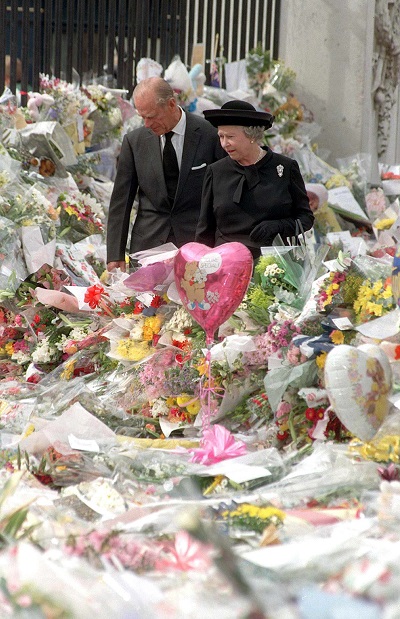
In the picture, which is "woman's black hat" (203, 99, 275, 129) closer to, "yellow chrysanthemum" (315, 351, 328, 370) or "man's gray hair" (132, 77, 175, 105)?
"man's gray hair" (132, 77, 175, 105)

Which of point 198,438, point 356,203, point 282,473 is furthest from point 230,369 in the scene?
point 356,203

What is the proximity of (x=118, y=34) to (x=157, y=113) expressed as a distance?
4880 millimetres

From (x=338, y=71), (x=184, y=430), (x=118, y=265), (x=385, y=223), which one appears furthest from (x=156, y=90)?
(x=338, y=71)

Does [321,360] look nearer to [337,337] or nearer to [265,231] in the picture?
[337,337]

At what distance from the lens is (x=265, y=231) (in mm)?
4500

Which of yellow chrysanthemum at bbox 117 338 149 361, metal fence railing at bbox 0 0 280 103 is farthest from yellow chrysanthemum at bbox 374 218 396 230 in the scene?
yellow chrysanthemum at bbox 117 338 149 361

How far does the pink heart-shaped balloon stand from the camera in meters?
3.70

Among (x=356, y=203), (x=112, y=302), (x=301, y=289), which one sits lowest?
(x=356, y=203)

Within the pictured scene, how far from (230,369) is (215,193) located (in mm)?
1008

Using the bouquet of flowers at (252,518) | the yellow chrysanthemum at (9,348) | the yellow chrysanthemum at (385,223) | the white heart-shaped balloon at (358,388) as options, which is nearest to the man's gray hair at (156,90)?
the yellow chrysanthemum at (9,348)

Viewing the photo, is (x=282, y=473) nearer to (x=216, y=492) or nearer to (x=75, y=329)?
(x=216, y=492)

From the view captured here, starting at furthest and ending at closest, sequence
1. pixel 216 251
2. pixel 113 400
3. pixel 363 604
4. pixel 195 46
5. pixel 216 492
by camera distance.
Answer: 1. pixel 195 46
2. pixel 113 400
3. pixel 216 251
4. pixel 216 492
5. pixel 363 604

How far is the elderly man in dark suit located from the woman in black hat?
587 mm

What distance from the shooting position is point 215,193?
15.3 feet
